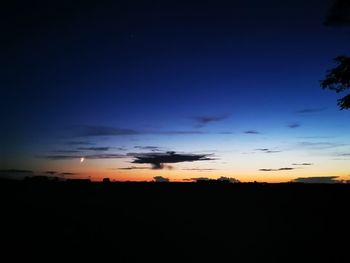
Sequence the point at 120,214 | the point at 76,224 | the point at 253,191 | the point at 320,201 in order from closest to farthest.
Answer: the point at 76,224 → the point at 120,214 → the point at 320,201 → the point at 253,191

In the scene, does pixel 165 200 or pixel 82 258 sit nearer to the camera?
pixel 82 258

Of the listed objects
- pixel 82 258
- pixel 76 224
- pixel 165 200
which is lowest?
pixel 82 258

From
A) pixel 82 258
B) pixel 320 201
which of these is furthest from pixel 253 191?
pixel 82 258

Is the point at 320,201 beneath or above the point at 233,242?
above

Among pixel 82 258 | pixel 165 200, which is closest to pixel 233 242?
pixel 82 258

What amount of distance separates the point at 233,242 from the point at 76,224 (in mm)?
7219

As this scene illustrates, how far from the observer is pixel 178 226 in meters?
17.4

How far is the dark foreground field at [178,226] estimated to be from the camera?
14.1m

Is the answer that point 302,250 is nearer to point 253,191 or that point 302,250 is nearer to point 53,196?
point 253,191

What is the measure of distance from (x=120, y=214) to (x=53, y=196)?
6.67 meters

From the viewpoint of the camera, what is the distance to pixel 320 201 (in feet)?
72.6

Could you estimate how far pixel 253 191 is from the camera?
2562 centimetres

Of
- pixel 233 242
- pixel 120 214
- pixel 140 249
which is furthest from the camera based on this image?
pixel 120 214

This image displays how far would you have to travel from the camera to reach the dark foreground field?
14.1 m
